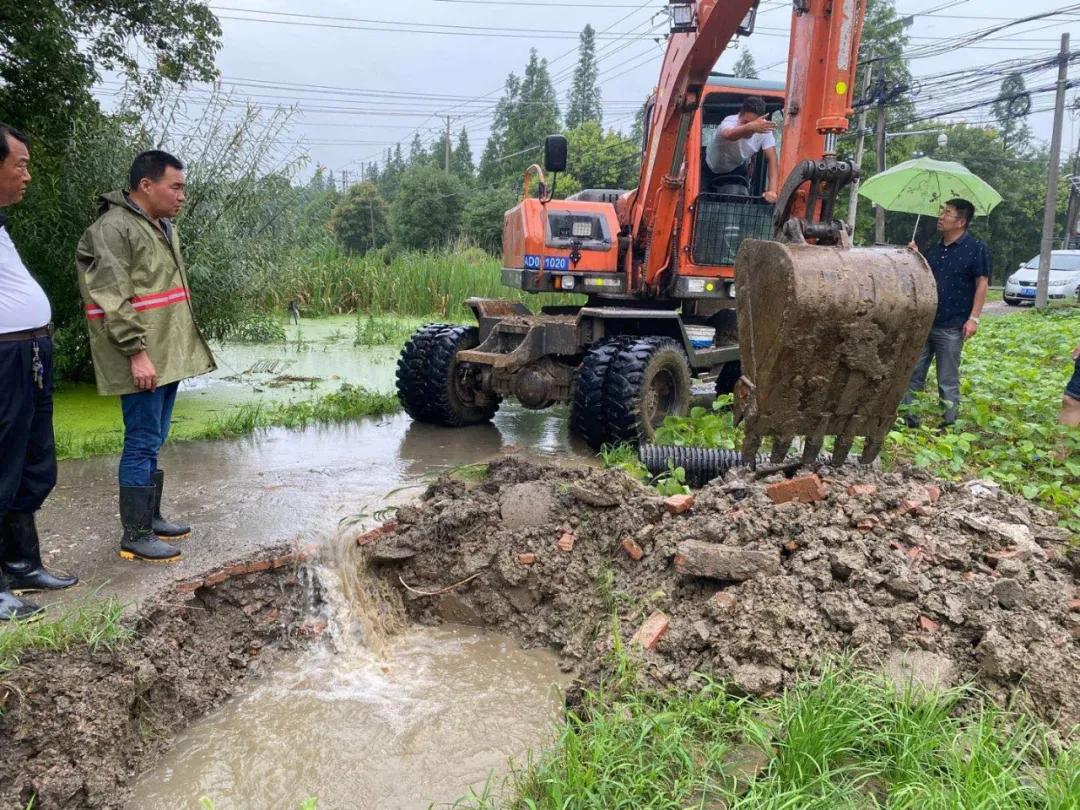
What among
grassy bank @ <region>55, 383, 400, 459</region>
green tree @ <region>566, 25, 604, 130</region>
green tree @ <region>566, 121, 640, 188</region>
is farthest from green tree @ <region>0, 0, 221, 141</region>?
green tree @ <region>566, 25, 604, 130</region>

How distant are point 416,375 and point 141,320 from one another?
10.8 feet

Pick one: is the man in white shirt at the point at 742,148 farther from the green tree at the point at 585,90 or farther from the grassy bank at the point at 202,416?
the green tree at the point at 585,90

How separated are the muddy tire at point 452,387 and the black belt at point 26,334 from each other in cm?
363

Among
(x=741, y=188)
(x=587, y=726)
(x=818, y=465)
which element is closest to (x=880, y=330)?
(x=818, y=465)

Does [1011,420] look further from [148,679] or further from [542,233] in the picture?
[148,679]

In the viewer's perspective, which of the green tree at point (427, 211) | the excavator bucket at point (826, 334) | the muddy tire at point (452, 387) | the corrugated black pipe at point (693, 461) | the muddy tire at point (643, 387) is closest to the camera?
the excavator bucket at point (826, 334)

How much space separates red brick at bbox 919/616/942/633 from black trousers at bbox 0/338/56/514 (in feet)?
11.7

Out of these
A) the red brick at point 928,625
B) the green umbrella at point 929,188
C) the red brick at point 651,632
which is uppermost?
the green umbrella at point 929,188

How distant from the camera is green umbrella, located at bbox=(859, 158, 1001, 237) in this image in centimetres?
657

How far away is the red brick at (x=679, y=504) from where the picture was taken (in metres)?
3.84

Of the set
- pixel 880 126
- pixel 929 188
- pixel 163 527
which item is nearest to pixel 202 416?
pixel 163 527

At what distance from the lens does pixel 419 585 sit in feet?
13.5

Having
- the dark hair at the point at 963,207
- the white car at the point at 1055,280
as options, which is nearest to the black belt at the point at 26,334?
the dark hair at the point at 963,207

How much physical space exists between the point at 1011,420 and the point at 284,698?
5.58 metres
